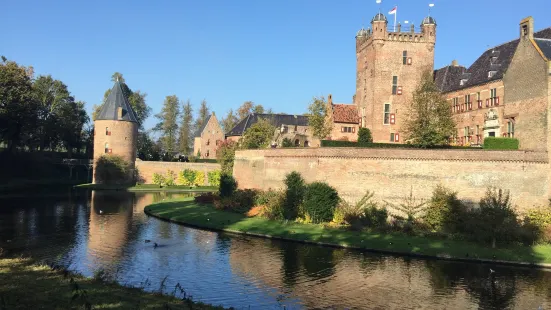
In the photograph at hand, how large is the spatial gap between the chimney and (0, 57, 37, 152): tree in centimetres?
4599

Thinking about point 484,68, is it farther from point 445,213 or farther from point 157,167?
point 157,167

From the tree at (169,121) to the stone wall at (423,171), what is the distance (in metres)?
50.4

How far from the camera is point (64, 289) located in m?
11.5

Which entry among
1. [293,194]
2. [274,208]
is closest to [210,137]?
[274,208]

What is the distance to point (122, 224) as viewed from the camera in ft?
90.6

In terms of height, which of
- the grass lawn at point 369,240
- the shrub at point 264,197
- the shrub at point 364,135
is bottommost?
the grass lawn at point 369,240

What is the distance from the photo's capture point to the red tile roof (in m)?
39.8

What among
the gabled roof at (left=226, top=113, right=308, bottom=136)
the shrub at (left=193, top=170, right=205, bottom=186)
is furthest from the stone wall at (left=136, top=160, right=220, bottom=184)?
the gabled roof at (left=226, top=113, right=308, bottom=136)

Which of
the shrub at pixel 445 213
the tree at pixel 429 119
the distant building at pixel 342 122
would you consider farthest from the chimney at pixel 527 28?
the distant building at pixel 342 122

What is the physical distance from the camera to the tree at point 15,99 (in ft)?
156

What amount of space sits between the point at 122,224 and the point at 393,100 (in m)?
22.7

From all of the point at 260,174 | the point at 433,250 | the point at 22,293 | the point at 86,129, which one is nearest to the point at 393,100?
the point at 260,174

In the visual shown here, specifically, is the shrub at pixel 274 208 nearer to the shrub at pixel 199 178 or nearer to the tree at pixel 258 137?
the tree at pixel 258 137

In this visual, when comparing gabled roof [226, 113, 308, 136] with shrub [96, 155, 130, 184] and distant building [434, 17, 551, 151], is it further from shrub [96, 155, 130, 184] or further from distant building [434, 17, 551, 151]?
distant building [434, 17, 551, 151]
